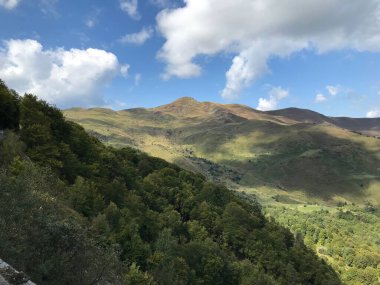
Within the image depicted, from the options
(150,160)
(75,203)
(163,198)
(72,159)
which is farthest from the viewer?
(150,160)

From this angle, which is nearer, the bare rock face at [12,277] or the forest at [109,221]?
the bare rock face at [12,277]

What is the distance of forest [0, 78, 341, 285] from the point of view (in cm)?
2739

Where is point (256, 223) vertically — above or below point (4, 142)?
below

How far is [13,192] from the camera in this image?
2759 cm

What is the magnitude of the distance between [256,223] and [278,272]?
19025 millimetres

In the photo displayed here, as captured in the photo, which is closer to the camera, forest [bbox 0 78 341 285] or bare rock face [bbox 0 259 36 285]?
bare rock face [bbox 0 259 36 285]

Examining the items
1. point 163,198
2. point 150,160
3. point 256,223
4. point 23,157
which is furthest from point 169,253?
point 150,160

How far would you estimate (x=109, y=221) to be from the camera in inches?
2275

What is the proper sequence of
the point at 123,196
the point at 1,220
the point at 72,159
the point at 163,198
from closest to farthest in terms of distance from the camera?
the point at 1,220, the point at 72,159, the point at 123,196, the point at 163,198

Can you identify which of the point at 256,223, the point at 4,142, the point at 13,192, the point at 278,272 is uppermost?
the point at 4,142

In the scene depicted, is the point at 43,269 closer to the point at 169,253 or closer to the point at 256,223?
the point at 169,253

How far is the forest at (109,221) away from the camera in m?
27.4

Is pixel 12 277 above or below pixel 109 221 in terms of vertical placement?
above

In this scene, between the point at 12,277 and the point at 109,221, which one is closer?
the point at 12,277
